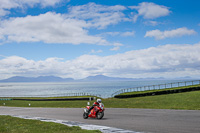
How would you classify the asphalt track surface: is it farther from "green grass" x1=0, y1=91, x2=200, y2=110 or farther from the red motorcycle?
"green grass" x1=0, y1=91, x2=200, y2=110

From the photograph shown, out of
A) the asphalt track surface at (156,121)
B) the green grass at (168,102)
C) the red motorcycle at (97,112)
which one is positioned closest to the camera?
the asphalt track surface at (156,121)

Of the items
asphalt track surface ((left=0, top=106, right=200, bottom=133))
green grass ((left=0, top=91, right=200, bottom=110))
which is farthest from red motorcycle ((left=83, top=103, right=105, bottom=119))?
green grass ((left=0, top=91, right=200, bottom=110))

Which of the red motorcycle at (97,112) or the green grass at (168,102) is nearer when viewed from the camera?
the red motorcycle at (97,112)

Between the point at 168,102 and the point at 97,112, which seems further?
the point at 168,102

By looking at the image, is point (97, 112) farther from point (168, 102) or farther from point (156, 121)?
point (168, 102)

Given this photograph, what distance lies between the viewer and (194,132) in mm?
9594

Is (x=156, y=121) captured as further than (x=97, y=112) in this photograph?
No

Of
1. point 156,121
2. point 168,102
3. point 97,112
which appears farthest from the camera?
point 168,102

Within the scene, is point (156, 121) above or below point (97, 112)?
below

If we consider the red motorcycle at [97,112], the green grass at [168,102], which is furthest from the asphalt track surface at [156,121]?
the green grass at [168,102]

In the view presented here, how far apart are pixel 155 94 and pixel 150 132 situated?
89.1 ft

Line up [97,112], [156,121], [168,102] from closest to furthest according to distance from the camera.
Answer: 1. [156,121]
2. [97,112]
3. [168,102]

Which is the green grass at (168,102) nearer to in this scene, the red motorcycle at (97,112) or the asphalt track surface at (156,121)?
the asphalt track surface at (156,121)

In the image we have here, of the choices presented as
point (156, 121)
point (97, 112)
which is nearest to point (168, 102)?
point (97, 112)
